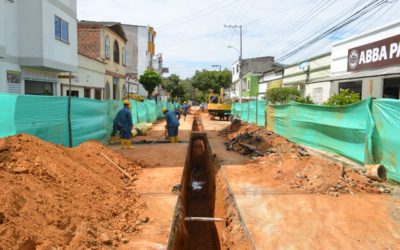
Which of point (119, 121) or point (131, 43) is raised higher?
point (131, 43)

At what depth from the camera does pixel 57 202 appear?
14.4 ft

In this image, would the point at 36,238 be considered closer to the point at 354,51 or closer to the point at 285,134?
the point at 285,134

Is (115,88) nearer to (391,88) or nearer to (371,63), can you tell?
(371,63)

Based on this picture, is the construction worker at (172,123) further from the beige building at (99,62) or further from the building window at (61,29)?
the building window at (61,29)

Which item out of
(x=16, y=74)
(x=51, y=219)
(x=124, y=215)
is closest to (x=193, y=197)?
(x=124, y=215)

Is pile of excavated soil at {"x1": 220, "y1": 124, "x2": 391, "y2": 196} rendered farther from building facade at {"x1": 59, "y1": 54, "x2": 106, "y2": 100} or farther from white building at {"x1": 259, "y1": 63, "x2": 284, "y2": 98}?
white building at {"x1": 259, "y1": 63, "x2": 284, "y2": 98}

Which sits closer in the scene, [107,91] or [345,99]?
[345,99]

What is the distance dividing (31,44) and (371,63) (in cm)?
1424

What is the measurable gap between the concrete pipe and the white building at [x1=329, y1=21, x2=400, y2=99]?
17.0ft

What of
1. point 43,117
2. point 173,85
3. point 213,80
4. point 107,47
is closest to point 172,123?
point 43,117

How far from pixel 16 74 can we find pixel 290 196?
12575 millimetres

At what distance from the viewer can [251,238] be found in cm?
479

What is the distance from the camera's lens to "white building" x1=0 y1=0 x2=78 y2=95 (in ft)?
43.8

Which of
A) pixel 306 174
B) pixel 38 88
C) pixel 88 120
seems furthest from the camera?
pixel 38 88
